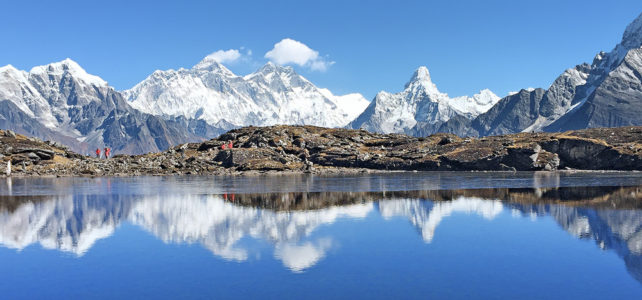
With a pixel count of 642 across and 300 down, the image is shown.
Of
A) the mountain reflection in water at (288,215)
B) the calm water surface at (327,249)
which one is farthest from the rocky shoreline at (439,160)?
the calm water surface at (327,249)

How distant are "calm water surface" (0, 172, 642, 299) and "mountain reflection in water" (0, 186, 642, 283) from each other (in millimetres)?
236

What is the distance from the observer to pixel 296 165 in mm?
199500

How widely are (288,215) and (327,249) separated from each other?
20.7 metres

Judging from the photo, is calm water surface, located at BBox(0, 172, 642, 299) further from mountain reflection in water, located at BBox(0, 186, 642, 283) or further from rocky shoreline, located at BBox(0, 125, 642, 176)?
rocky shoreline, located at BBox(0, 125, 642, 176)

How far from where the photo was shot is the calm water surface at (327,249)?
33969 millimetres

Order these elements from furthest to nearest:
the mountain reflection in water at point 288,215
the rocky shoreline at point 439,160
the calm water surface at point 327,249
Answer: the rocky shoreline at point 439,160
the mountain reflection in water at point 288,215
the calm water surface at point 327,249

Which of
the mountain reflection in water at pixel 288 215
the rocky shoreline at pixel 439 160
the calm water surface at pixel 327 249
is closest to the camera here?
the calm water surface at pixel 327 249

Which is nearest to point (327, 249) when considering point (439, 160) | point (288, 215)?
point (288, 215)

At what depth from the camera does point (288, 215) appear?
65.4 metres

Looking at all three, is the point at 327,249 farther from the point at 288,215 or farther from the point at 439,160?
the point at 439,160

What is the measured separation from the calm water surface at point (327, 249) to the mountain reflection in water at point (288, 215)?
0.24 metres

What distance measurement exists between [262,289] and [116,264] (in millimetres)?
14452

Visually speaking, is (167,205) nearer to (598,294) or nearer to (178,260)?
(178,260)

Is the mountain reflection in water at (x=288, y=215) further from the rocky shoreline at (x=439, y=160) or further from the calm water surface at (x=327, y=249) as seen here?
the rocky shoreline at (x=439, y=160)
